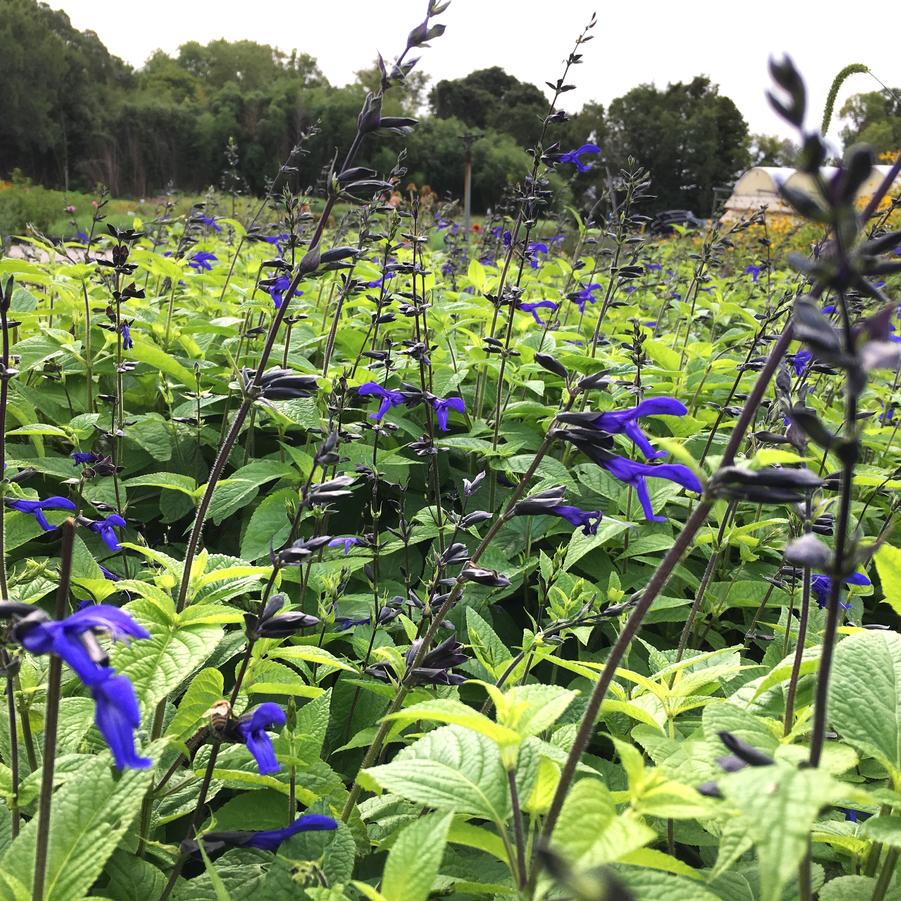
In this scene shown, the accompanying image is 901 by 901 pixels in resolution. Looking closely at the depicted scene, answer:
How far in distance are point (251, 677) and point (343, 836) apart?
0.43 meters

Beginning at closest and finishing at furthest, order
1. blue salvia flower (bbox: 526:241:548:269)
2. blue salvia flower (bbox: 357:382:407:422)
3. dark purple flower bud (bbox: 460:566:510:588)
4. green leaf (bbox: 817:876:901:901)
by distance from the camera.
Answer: green leaf (bbox: 817:876:901:901), dark purple flower bud (bbox: 460:566:510:588), blue salvia flower (bbox: 357:382:407:422), blue salvia flower (bbox: 526:241:548:269)

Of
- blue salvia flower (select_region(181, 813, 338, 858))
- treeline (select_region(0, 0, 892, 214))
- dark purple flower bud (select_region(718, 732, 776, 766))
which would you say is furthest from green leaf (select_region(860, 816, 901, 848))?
treeline (select_region(0, 0, 892, 214))

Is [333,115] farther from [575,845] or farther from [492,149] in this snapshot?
[575,845]

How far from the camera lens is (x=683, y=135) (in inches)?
1561

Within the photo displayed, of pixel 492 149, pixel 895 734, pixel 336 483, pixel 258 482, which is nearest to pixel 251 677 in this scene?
pixel 336 483

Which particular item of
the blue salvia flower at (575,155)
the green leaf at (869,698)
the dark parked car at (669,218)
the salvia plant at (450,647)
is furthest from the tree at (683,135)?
the green leaf at (869,698)

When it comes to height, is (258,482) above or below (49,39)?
below

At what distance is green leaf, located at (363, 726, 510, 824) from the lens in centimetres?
122

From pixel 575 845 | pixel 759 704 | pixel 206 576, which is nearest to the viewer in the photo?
pixel 575 845

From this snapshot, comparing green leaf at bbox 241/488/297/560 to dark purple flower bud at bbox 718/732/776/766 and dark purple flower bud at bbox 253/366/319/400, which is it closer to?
dark purple flower bud at bbox 253/366/319/400

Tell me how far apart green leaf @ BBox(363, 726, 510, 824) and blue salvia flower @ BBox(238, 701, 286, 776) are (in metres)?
0.27

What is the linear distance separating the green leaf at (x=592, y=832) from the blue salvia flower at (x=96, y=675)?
1.88 feet

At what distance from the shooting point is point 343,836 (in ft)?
5.02

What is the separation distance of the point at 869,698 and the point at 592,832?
66cm
